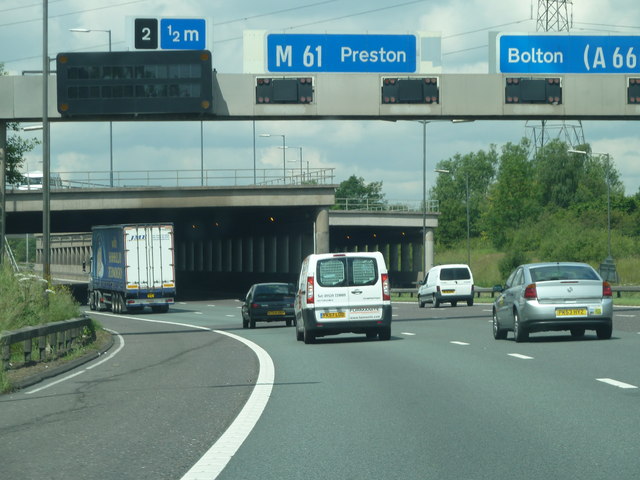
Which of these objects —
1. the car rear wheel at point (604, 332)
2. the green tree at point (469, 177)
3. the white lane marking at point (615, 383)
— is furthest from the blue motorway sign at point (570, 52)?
the green tree at point (469, 177)

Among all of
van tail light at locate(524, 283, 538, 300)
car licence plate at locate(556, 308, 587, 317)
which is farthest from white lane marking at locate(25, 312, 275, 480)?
car licence plate at locate(556, 308, 587, 317)

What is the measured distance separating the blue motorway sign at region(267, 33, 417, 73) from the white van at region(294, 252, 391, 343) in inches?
327

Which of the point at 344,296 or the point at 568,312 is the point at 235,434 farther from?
the point at 344,296

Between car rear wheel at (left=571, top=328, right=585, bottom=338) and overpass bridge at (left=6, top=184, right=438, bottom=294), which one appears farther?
overpass bridge at (left=6, top=184, right=438, bottom=294)

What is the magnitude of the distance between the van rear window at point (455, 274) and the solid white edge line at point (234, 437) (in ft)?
106

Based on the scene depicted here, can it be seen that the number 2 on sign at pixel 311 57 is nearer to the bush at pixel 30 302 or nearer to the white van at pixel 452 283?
the bush at pixel 30 302

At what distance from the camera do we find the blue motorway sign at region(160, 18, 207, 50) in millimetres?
30578

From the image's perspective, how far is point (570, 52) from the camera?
31078mm

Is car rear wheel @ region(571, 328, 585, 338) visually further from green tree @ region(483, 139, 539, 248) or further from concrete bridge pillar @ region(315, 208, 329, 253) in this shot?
green tree @ region(483, 139, 539, 248)

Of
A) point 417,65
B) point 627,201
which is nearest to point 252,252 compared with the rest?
point 627,201

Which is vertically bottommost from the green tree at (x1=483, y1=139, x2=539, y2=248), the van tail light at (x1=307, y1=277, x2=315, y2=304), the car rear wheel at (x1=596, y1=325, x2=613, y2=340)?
the car rear wheel at (x1=596, y1=325, x2=613, y2=340)

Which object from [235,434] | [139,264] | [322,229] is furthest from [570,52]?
[322,229]

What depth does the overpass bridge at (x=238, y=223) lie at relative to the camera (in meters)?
57.7

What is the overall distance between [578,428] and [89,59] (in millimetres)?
22375
